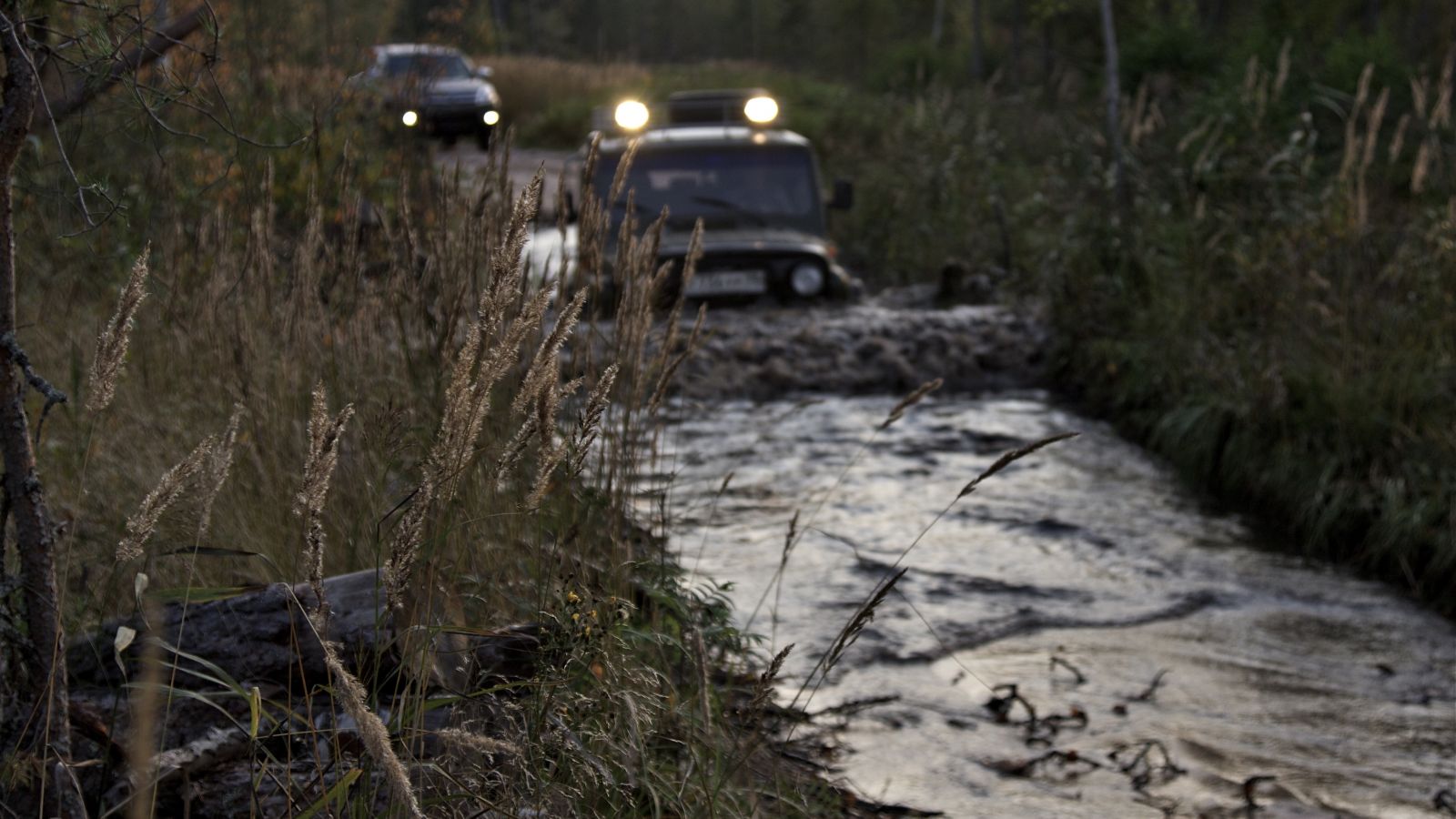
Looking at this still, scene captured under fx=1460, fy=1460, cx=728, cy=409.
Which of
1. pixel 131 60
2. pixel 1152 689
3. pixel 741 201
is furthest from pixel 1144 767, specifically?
pixel 741 201

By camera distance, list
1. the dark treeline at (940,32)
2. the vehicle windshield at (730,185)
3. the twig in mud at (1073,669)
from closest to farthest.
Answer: the twig in mud at (1073,669)
the vehicle windshield at (730,185)
the dark treeline at (940,32)

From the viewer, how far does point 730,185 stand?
915cm

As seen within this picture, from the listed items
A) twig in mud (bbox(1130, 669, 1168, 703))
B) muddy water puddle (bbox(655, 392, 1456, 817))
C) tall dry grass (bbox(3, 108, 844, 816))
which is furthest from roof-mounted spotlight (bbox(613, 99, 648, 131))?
twig in mud (bbox(1130, 669, 1168, 703))

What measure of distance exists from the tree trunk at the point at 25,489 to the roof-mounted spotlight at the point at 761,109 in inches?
339

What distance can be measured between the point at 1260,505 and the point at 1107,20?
592 centimetres

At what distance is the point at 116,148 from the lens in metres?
6.31

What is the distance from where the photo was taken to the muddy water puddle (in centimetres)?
340

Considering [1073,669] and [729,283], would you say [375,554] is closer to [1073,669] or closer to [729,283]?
[1073,669]

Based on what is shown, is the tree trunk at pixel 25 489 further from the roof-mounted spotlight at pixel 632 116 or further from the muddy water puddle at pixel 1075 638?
the roof-mounted spotlight at pixel 632 116

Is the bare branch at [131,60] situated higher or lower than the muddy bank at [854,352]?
higher

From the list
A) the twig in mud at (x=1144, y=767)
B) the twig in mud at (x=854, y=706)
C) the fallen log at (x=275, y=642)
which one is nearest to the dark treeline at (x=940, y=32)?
the twig in mud at (x=854, y=706)

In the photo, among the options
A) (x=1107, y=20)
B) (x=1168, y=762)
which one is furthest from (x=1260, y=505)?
(x=1107, y=20)

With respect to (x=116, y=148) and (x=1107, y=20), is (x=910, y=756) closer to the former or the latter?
(x=116, y=148)

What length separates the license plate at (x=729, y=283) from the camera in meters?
8.59
